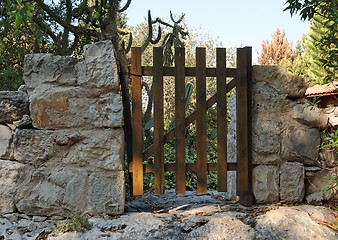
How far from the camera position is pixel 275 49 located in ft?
66.2

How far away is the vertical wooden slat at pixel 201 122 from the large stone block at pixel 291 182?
2.38ft

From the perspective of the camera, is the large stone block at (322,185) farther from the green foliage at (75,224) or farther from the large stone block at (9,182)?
the large stone block at (9,182)

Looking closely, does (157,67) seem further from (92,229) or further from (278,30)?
(278,30)

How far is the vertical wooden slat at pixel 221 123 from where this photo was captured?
340cm

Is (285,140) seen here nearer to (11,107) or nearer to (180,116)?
(180,116)

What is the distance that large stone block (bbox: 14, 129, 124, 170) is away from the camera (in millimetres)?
3156

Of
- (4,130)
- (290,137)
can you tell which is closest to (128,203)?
(4,130)

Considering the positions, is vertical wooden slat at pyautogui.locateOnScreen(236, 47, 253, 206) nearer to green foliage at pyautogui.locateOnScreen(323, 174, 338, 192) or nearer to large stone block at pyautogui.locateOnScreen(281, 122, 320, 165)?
large stone block at pyautogui.locateOnScreen(281, 122, 320, 165)

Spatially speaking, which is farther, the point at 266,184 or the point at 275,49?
the point at 275,49

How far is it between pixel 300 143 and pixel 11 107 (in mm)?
2514

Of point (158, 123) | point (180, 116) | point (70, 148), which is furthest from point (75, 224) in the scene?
point (180, 116)

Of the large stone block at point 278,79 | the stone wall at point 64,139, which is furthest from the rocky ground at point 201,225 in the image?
the large stone block at point 278,79

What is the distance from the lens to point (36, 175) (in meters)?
3.15

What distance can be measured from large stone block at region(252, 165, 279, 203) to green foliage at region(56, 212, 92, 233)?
151 cm
